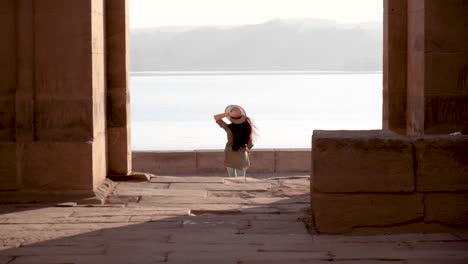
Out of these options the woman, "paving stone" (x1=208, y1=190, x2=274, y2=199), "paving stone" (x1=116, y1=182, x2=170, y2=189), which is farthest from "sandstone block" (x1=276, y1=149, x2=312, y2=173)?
"paving stone" (x1=208, y1=190, x2=274, y2=199)

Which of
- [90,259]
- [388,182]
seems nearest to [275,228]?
[388,182]

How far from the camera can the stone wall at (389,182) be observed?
7566 mm

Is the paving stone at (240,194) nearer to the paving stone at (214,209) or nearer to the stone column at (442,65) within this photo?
the paving stone at (214,209)

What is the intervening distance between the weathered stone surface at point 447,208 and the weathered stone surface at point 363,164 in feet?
0.74

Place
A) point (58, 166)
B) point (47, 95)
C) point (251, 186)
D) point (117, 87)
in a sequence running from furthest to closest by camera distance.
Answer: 1. point (117, 87)
2. point (251, 186)
3. point (47, 95)
4. point (58, 166)

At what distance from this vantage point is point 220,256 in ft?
22.1

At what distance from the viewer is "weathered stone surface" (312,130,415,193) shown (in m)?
7.55

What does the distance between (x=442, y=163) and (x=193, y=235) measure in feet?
6.77

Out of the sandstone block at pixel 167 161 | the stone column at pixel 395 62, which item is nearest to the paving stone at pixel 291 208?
the stone column at pixel 395 62

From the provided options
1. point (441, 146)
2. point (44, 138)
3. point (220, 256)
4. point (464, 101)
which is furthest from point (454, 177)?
point (44, 138)

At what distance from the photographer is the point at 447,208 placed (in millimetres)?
7688

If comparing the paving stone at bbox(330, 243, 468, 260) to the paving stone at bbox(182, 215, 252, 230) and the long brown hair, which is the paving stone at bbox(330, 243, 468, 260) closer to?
the paving stone at bbox(182, 215, 252, 230)

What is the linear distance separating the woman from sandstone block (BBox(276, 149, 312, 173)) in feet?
12.0

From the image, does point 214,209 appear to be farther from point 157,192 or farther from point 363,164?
point 363,164
